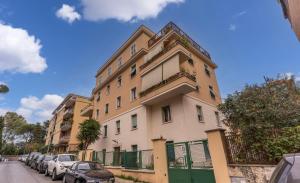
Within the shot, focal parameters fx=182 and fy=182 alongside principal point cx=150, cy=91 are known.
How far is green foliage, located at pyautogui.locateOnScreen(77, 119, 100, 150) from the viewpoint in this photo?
21.1m

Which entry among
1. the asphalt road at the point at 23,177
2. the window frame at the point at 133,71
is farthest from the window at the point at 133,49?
the asphalt road at the point at 23,177

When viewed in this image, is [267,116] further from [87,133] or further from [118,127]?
[87,133]

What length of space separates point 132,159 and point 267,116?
8941mm

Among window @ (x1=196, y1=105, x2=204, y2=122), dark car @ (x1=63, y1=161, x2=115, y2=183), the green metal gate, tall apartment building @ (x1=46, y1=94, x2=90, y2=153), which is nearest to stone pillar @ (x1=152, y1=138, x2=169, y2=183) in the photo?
the green metal gate

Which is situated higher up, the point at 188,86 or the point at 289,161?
the point at 188,86

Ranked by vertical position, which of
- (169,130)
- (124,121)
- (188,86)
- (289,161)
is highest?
(188,86)

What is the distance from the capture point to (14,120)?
61.9 meters

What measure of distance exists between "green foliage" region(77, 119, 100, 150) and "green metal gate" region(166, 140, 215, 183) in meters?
13.8

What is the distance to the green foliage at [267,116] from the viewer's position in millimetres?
6432

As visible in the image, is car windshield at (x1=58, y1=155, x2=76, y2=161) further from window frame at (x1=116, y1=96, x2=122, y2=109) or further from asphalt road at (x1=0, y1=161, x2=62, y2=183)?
window frame at (x1=116, y1=96, x2=122, y2=109)

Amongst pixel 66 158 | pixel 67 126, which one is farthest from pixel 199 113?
pixel 67 126


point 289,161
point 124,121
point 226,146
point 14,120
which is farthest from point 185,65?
point 14,120

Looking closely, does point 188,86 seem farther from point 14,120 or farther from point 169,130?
point 14,120

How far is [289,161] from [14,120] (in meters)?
76.9
